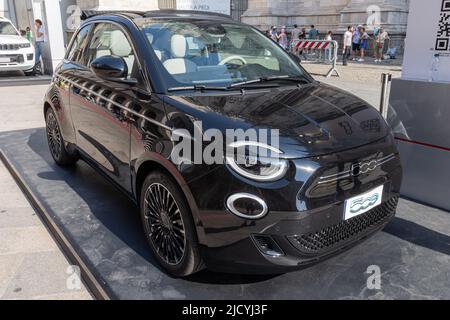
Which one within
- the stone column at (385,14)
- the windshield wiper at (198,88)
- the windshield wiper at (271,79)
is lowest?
the windshield wiper at (198,88)

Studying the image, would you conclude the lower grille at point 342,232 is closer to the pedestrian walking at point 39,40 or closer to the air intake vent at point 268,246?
the air intake vent at point 268,246

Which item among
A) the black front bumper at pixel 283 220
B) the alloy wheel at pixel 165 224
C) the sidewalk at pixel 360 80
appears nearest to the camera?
the black front bumper at pixel 283 220

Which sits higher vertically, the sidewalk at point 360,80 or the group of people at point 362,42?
the group of people at point 362,42

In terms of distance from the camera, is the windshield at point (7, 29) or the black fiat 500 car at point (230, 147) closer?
the black fiat 500 car at point (230, 147)

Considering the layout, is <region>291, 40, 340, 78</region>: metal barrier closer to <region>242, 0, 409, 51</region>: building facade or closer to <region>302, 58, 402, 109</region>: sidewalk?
<region>302, 58, 402, 109</region>: sidewalk

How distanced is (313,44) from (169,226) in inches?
586

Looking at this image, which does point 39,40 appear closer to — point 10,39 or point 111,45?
point 10,39

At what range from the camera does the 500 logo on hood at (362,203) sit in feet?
8.36

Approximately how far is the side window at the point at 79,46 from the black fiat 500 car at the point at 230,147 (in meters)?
0.51

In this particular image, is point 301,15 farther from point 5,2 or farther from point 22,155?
point 22,155

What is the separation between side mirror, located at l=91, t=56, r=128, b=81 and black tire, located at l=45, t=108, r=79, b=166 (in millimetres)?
1706

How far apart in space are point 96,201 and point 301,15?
78.7 ft

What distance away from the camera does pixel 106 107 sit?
3398 mm

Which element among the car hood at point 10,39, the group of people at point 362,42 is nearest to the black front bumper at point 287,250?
the car hood at point 10,39
